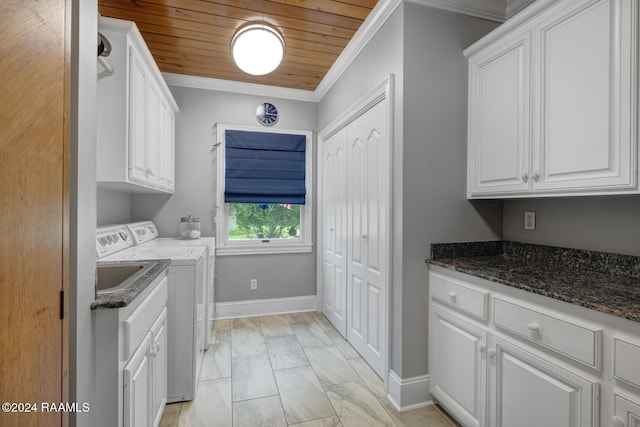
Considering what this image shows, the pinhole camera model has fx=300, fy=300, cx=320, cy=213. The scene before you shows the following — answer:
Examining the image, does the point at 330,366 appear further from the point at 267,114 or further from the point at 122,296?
the point at 267,114

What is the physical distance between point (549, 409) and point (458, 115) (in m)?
1.62

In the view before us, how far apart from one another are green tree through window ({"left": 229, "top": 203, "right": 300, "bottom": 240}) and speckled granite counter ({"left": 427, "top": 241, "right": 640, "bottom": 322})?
2.05 meters

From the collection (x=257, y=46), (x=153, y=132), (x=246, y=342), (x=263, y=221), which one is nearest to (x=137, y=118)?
(x=153, y=132)

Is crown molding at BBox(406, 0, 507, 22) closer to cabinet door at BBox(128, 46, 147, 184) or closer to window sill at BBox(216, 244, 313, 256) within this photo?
cabinet door at BBox(128, 46, 147, 184)

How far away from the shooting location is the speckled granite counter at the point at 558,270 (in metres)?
1.12

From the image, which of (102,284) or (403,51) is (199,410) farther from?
(403,51)

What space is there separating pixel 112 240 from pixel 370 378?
6.83 ft

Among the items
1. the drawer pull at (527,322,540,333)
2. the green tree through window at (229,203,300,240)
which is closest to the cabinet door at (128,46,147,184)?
the green tree through window at (229,203,300,240)

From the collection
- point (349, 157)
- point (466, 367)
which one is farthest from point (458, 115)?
point (466, 367)

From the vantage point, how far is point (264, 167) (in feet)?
11.3

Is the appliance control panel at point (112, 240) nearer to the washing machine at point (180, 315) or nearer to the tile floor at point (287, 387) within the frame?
the washing machine at point (180, 315)

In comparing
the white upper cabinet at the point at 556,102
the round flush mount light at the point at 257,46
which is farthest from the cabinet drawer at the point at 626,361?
the round flush mount light at the point at 257,46

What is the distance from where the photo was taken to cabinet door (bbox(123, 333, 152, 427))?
111 centimetres

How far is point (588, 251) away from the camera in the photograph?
64.9 inches
